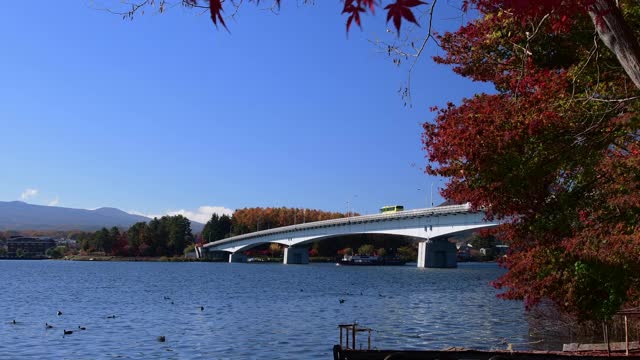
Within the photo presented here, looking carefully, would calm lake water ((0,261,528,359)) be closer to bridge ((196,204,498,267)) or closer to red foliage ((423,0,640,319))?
red foliage ((423,0,640,319))

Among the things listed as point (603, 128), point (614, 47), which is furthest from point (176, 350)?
point (614, 47)

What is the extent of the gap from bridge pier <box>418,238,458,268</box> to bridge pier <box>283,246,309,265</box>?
51.8 metres

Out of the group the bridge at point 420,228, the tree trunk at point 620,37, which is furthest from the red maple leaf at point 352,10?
the bridge at point 420,228

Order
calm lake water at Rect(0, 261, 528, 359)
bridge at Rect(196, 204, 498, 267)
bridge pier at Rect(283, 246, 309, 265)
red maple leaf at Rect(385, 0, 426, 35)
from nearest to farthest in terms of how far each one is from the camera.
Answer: red maple leaf at Rect(385, 0, 426, 35) → calm lake water at Rect(0, 261, 528, 359) → bridge at Rect(196, 204, 498, 267) → bridge pier at Rect(283, 246, 309, 265)

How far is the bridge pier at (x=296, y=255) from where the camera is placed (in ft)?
584

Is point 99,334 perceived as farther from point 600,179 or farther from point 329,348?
point 600,179

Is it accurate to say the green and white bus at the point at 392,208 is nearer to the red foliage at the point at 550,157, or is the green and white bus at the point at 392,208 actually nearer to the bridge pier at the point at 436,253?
the bridge pier at the point at 436,253

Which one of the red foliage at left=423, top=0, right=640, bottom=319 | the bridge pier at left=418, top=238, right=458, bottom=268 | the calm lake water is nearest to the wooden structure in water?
the red foliage at left=423, top=0, right=640, bottom=319

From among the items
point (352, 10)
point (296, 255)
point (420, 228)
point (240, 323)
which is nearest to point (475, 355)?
point (352, 10)

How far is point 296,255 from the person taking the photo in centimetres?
17812

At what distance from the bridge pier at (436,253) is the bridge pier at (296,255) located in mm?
51771

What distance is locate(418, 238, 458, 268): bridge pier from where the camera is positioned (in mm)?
126438

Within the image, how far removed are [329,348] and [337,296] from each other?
114ft

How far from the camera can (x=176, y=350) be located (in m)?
30.3
